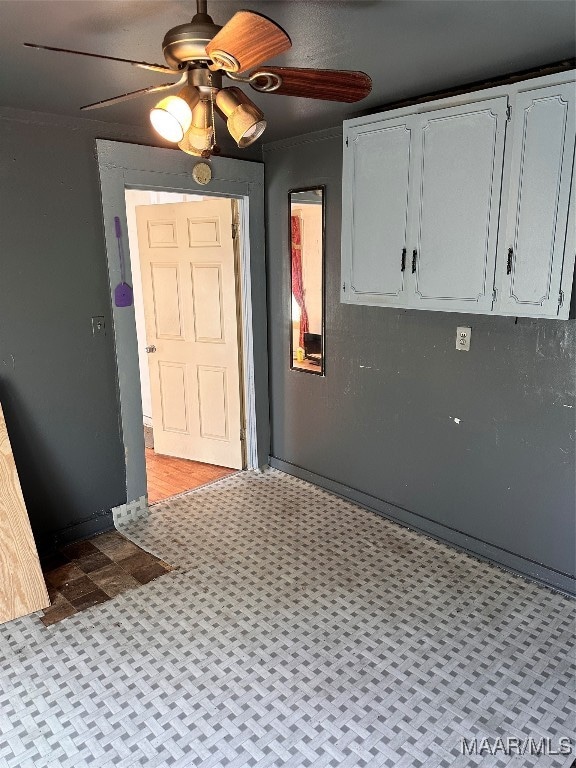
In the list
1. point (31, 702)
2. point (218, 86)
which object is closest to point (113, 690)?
point (31, 702)

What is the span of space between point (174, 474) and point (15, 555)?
5.27ft

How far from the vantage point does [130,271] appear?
3193mm

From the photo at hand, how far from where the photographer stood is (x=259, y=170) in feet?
12.2

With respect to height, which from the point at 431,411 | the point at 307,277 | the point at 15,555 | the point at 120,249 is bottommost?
the point at 15,555

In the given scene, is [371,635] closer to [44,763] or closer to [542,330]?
[44,763]

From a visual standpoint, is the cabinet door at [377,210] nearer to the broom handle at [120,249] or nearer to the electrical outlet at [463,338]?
the electrical outlet at [463,338]

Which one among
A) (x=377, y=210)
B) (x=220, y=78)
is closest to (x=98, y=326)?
(x=377, y=210)

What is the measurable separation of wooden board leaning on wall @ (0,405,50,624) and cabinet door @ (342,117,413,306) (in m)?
2.00

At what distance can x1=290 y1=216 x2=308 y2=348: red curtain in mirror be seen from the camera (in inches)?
143

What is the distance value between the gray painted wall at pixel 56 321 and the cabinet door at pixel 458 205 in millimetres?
1693

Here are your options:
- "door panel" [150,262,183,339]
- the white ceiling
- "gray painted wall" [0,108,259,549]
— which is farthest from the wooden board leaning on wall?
"door panel" [150,262,183,339]

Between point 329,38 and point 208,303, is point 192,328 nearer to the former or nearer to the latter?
point 208,303

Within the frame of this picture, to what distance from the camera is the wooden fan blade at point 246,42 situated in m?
1.11

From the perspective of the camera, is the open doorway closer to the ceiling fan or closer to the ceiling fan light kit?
the ceiling fan light kit
